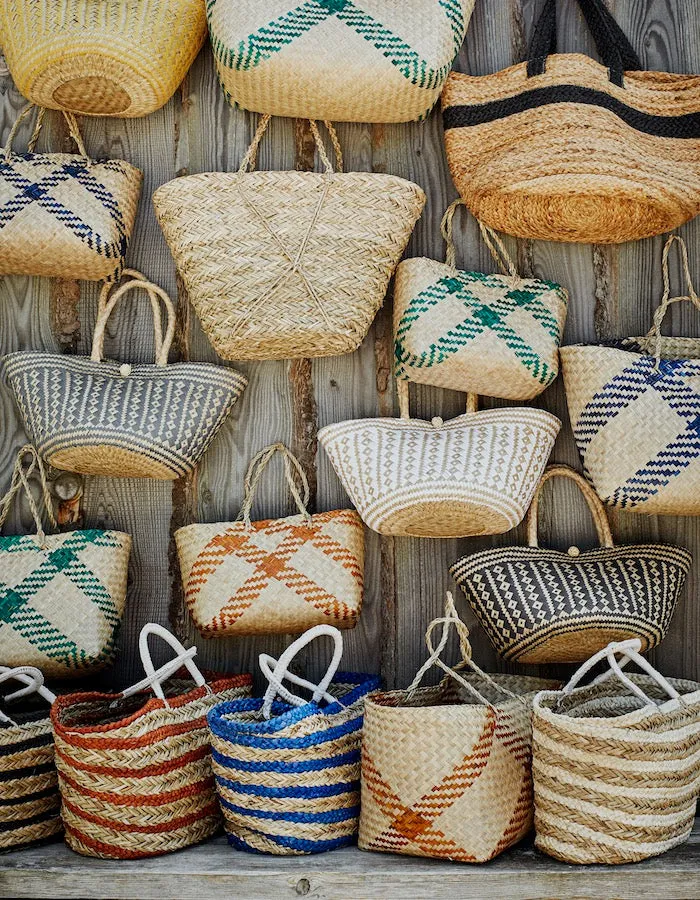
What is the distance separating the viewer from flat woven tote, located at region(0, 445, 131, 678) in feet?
6.88

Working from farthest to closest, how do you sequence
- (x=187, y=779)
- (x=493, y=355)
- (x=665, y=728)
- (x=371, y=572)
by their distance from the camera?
(x=371, y=572) < (x=493, y=355) < (x=187, y=779) < (x=665, y=728)


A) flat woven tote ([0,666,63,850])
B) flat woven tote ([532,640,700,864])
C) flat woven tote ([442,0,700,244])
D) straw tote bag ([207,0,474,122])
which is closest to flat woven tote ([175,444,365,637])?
flat woven tote ([0,666,63,850])

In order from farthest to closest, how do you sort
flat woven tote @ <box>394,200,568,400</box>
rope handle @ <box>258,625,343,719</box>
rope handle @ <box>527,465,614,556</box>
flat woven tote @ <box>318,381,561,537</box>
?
rope handle @ <box>527,465,614,556</box>, flat woven tote @ <box>394,200,568,400</box>, flat woven tote @ <box>318,381,561,537</box>, rope handle @ <box>258,625,343,719</box>

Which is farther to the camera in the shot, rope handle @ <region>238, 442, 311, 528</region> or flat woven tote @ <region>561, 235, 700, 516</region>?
rope handle @ <region>238, 442, 311, 528</region>

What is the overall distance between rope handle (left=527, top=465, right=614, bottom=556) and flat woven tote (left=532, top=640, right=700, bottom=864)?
493 millimetres

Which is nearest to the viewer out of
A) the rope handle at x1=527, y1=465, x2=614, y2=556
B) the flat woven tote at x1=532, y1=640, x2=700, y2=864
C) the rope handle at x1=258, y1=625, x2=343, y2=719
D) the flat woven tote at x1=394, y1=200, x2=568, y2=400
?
the flat woven tote at x1=532, y1=640, x2=700, y2=864

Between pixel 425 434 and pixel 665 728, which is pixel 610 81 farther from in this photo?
pixel 665 728

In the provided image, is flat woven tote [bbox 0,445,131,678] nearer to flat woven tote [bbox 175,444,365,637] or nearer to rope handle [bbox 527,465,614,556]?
flat woven tote [bbox 175,444,365,637]

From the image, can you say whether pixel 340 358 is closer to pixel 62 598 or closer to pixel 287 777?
pixel 62 598

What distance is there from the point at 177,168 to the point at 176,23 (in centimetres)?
Result: 34

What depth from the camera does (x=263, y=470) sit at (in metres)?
2.31

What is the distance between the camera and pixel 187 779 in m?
1.89

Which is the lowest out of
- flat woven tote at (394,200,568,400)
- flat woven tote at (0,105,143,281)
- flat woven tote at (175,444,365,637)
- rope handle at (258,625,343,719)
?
rope handle at (258,625,343,719)

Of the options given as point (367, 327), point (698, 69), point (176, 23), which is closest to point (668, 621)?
point (367, 327)
